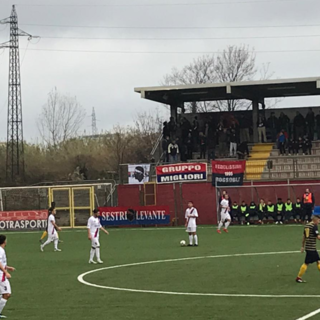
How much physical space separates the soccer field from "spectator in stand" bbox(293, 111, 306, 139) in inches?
693

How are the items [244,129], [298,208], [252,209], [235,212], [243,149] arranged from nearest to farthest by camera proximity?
[298,208] < [252,209] < [235,212] < [243,149] < [244,129]

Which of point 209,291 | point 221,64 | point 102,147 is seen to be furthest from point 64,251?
point 221,64

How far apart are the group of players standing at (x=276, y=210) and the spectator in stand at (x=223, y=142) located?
27.4 feet

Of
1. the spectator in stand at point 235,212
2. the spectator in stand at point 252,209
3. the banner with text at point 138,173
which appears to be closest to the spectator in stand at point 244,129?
the banner with text at point 138,173

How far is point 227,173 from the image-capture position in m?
43.3

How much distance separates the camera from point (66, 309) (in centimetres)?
1488

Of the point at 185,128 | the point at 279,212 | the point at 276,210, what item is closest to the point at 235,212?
the point at 276,210

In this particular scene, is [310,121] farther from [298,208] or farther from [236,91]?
[298,208]

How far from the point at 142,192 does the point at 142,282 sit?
27.2 meters

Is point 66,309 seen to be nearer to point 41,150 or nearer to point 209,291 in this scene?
point 209,291

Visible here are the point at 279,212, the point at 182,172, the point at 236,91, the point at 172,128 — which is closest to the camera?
the point at 279,212

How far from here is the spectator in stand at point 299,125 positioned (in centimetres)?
4906

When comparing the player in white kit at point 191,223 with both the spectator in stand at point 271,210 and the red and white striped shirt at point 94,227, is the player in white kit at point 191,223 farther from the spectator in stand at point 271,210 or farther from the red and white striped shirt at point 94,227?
the spectator in stand at point 271,210

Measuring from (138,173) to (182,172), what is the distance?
3864 millimetres
